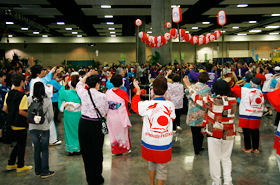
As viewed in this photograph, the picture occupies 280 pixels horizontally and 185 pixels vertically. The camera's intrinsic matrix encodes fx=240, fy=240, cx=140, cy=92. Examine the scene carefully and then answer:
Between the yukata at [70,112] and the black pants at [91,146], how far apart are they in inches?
44.0

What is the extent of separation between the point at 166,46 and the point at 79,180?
10.3 meters

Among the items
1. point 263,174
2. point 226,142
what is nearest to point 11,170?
point 226,142

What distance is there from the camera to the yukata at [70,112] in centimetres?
409

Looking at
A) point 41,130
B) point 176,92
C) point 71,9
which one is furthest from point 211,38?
point 71,9

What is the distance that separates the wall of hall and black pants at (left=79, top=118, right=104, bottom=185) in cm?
2500

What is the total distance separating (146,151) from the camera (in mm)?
2689

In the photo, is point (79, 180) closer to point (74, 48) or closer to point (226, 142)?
point (226, 142)

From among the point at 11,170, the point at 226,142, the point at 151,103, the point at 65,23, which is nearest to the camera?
the point at 151,103

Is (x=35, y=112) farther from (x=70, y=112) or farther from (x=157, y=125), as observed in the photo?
(x=157, y=125)

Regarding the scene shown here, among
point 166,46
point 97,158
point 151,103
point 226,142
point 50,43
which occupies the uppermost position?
point 50,43

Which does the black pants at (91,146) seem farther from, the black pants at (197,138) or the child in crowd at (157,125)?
the black pants at (197,138)

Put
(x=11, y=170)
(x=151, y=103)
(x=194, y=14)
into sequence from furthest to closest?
(x=194, y=14)
(x=11, y=170)
(x=151, y=103)

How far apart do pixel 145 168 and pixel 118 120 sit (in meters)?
0.92

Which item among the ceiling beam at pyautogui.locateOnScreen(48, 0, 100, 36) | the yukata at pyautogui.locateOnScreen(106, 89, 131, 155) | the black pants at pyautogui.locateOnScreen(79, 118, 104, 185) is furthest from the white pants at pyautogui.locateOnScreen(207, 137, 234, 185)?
the ceiling beam at pyautogui.locateOnScreen(48, 0, 100, 36)
